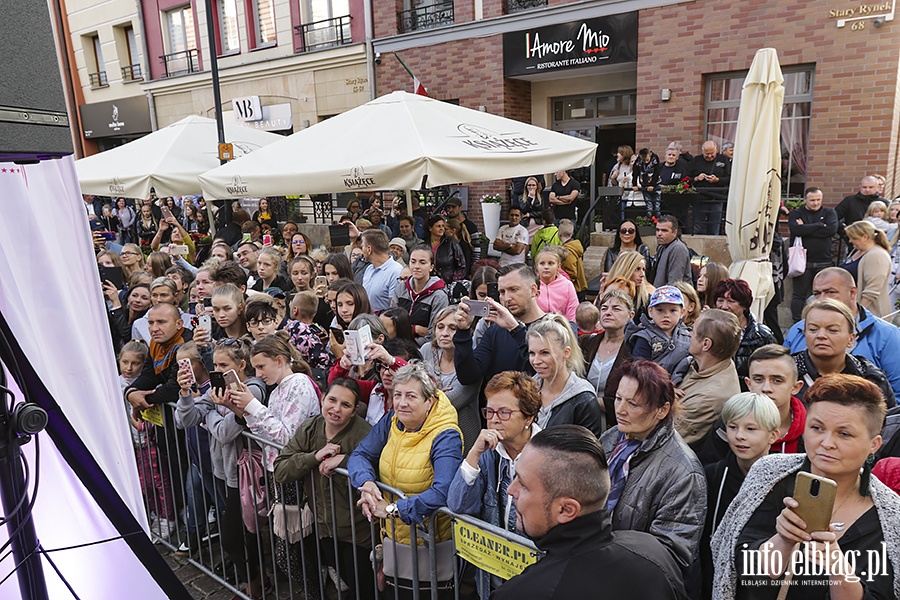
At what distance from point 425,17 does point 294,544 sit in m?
14.2

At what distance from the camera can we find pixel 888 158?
975cm

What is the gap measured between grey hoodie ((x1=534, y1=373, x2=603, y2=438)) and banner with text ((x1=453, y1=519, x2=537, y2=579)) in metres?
0.78

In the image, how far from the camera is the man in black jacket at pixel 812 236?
8.39 m

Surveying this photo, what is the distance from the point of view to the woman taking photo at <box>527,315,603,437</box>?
3.43 metres

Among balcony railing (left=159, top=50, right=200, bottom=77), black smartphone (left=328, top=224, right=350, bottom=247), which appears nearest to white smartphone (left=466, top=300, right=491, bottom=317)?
black smartphone (left=328, top=224, right=350, bottom=247)

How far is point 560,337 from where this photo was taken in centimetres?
354

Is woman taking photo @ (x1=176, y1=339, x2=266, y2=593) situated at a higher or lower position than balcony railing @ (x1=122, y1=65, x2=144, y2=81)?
lower

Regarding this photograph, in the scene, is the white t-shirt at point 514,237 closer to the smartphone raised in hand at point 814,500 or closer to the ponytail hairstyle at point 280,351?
the ponytail hairstyle at point 280,351

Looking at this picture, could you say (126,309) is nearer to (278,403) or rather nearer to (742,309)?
(278,403)

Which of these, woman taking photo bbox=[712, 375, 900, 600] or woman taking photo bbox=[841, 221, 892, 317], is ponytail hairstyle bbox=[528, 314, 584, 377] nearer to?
woman taking photo bbox=[712, 375, 900, 600]

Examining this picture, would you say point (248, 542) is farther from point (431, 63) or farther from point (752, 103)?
point (431, 63)

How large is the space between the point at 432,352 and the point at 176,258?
238 inches

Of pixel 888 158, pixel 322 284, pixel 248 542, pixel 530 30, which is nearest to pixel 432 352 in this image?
pixel 248 542

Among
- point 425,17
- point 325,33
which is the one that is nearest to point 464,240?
point 425,17
